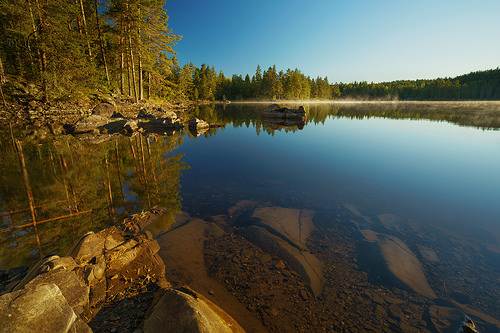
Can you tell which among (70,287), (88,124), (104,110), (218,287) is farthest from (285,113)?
(70,287)

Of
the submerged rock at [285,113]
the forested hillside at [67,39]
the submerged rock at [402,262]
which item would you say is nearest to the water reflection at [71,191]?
the submerged rock at [402,262]

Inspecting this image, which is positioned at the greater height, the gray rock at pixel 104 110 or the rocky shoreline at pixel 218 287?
the gray rock at pixel 104 110

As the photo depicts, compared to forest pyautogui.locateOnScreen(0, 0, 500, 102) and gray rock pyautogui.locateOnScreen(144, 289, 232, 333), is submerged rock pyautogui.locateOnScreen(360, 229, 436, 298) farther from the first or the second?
forest pyautogui.locateOnScreen(0, 0, 500, 102)

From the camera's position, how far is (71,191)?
260 inches

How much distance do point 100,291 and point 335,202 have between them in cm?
623

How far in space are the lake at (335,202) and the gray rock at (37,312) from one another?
2.25 m

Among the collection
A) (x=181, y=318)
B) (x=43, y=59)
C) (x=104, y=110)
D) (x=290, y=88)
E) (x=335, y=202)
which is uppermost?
(x=290, y=88)

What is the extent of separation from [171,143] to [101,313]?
13.2 m

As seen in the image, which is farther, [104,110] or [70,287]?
[104,110]

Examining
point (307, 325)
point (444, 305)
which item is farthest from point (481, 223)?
point (307, 325)

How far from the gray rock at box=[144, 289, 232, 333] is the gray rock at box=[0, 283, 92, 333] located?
635 mm

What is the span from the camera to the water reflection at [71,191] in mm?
4395

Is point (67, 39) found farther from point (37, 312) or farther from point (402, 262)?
point (402, 262)

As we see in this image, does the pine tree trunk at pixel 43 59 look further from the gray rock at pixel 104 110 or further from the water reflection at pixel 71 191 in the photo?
the water reflection at pixel 71 191
